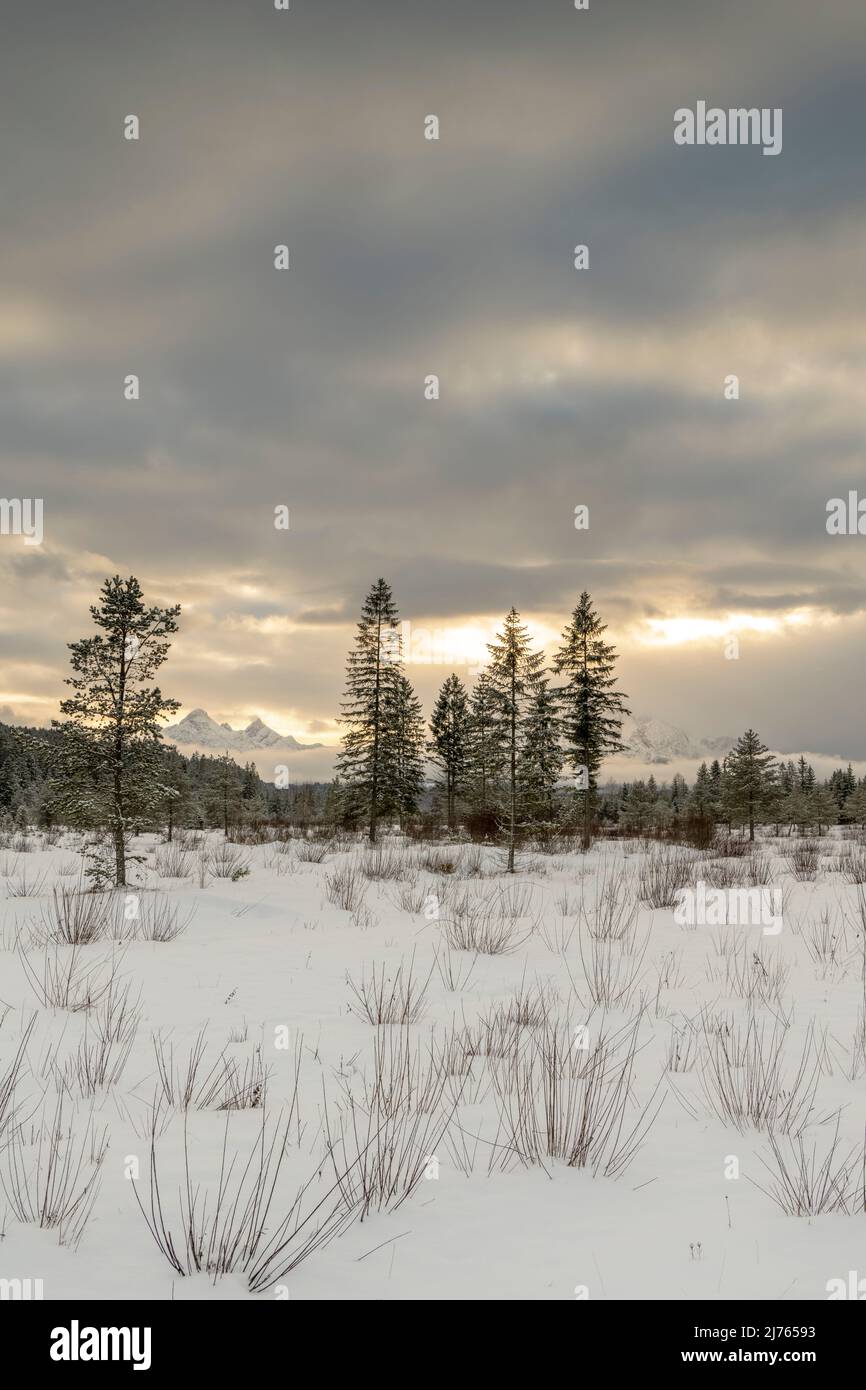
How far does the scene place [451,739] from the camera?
5259 centimetres

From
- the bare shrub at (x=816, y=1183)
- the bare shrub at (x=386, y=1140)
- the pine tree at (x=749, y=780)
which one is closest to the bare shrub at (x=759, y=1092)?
the bare shrub at (x=816, y=1183)

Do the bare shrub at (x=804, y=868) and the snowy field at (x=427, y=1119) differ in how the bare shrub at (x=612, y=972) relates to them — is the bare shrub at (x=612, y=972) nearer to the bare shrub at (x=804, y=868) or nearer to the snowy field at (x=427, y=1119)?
the snowy field at (x=427, y=1119)

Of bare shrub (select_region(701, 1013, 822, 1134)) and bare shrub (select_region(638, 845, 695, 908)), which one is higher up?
bare shrub (select_region(701, 1013, 822, 1134))

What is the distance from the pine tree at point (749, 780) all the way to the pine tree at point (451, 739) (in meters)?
16.6

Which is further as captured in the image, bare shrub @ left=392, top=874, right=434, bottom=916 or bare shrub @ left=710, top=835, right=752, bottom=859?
bare shrub @ left=710, top=835, right=752, bottom=859

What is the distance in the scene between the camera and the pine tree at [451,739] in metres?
48.0

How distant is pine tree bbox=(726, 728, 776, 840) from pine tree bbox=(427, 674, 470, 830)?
16.6 meters

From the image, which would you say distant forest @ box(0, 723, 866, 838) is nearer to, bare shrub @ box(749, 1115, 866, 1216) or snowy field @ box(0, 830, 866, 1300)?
snowy field @ box(0, 830, 866, 1300)

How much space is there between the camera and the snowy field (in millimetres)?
2422

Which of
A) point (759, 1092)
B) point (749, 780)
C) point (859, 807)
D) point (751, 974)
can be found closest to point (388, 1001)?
point (759, 1092)

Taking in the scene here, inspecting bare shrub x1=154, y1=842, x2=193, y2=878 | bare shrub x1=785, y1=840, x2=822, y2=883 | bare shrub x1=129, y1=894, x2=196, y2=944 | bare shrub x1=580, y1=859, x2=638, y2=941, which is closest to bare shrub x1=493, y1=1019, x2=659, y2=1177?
bare shrub x1=580, y1=859, x2=638, y2=941

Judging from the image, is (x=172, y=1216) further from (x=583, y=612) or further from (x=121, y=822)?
(x=583, y=612)

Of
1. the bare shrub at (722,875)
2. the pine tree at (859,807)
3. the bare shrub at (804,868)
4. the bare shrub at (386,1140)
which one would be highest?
the bare shrub at (386,1140)
